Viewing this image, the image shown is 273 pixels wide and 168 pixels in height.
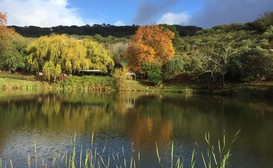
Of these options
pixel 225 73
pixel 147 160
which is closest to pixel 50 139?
pixel 147 160

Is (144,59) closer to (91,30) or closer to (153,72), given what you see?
(153,72)

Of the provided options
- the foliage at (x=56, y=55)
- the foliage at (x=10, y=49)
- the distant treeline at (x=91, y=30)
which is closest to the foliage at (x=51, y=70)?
the foliage at (x=56, y=55)

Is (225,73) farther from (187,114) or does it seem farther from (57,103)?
(57,103)

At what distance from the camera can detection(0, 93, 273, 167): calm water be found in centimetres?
1489

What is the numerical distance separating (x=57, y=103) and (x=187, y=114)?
12.8 meters

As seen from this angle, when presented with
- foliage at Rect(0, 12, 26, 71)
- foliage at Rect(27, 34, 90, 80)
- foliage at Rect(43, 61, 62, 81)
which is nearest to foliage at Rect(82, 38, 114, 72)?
foliage at Rect(27, 34, 90, 80)

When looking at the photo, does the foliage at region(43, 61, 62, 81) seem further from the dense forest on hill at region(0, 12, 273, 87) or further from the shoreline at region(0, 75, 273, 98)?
the shoreline at region(0, 75, 273, 98)

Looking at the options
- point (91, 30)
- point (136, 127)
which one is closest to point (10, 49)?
point (136, 127)

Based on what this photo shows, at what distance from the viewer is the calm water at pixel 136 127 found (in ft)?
48.9

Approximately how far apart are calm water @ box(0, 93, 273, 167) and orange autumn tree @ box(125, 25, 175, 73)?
15696mm

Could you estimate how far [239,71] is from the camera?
45.2 meters

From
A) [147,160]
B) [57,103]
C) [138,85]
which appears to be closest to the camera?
[147,160]

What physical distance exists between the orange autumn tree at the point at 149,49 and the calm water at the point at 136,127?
1570cm

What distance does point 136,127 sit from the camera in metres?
21.7
